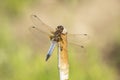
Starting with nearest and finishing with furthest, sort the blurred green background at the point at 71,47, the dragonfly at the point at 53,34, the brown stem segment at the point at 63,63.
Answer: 1. the brown stem segment at the point at 63,63
2. the dragonfly at the point at 53,34
3. the blurred green background at the point at 71,47

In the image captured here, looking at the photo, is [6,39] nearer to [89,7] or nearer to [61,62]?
[89,7]

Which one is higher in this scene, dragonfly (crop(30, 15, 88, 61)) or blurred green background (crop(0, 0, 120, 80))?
blurred green background (crop(0, 0, 120, 80))

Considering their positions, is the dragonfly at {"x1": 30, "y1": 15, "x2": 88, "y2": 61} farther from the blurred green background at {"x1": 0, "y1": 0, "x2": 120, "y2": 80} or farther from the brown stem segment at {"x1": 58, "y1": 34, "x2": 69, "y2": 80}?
the blurred green background at {"x1": 0, "y1": 0, "x2": 120, "y2": 80}

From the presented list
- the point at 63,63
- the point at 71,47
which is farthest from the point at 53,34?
the point at 71,47

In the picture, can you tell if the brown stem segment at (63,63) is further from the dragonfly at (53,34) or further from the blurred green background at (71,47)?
the blurred green background at (71,47)

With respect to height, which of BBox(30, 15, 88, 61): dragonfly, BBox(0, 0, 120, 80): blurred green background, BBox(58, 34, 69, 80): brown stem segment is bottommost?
BBox(58, 34, 69, 80): brown stem segment

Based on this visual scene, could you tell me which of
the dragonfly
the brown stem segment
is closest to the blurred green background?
the dragonfly

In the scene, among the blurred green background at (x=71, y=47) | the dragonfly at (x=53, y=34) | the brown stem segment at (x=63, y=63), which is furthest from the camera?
the blurred green background at (x=71, y=47)

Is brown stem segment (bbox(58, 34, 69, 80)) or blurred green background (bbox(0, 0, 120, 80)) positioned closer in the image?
brown stem segment (bbox(58, 34, 69, 80))

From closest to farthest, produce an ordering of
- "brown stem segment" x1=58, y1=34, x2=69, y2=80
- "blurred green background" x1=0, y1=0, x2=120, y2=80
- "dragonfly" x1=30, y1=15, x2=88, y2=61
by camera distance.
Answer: "brown stem segment" x1=58, y1=34, x2=69, y2=80 < "dragonfly" x1=30, y1=15, x2=88, y2=61 < "blurred green background" x1=0, y1=0, x2=120, y2=80

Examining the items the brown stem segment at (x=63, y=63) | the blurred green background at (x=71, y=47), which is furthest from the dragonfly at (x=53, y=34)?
the blurred green background at (x=71, y=47)
